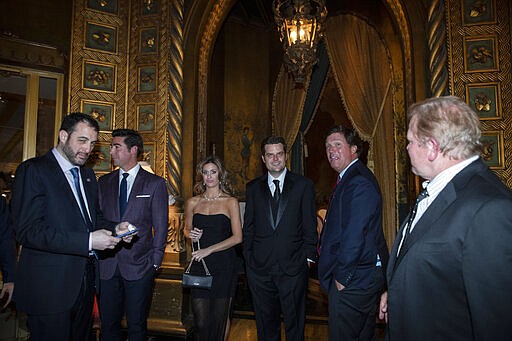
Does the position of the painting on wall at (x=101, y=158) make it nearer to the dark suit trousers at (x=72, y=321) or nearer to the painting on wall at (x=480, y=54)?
the dark suit trousers at (x=72, y=321)

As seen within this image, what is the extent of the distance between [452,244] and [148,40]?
15.1ft

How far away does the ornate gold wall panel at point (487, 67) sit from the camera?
3.87 m

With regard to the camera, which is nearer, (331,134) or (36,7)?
(331,134)

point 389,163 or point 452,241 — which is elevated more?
point 389,163

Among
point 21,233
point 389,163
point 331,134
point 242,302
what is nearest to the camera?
point 21,233

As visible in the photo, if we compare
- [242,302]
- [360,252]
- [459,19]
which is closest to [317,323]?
[242,302]

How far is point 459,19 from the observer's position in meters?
4.10

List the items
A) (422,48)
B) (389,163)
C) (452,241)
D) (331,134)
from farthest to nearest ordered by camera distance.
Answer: (389,163), (422,48), (331,134), (452,241)

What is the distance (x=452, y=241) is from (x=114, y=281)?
8.42ft

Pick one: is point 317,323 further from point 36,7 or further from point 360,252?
point 36,7

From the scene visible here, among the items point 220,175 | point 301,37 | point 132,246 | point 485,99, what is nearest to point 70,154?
point 132,246

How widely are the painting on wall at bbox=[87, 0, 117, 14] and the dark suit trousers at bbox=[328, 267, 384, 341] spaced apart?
448 centimetres

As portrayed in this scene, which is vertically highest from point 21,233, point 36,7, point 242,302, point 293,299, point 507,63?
point 36,7

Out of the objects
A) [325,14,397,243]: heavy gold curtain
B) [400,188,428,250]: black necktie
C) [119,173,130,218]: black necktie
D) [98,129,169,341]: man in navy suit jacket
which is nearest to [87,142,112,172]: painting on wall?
[98,129,169,341]: man in navy suit jacket
